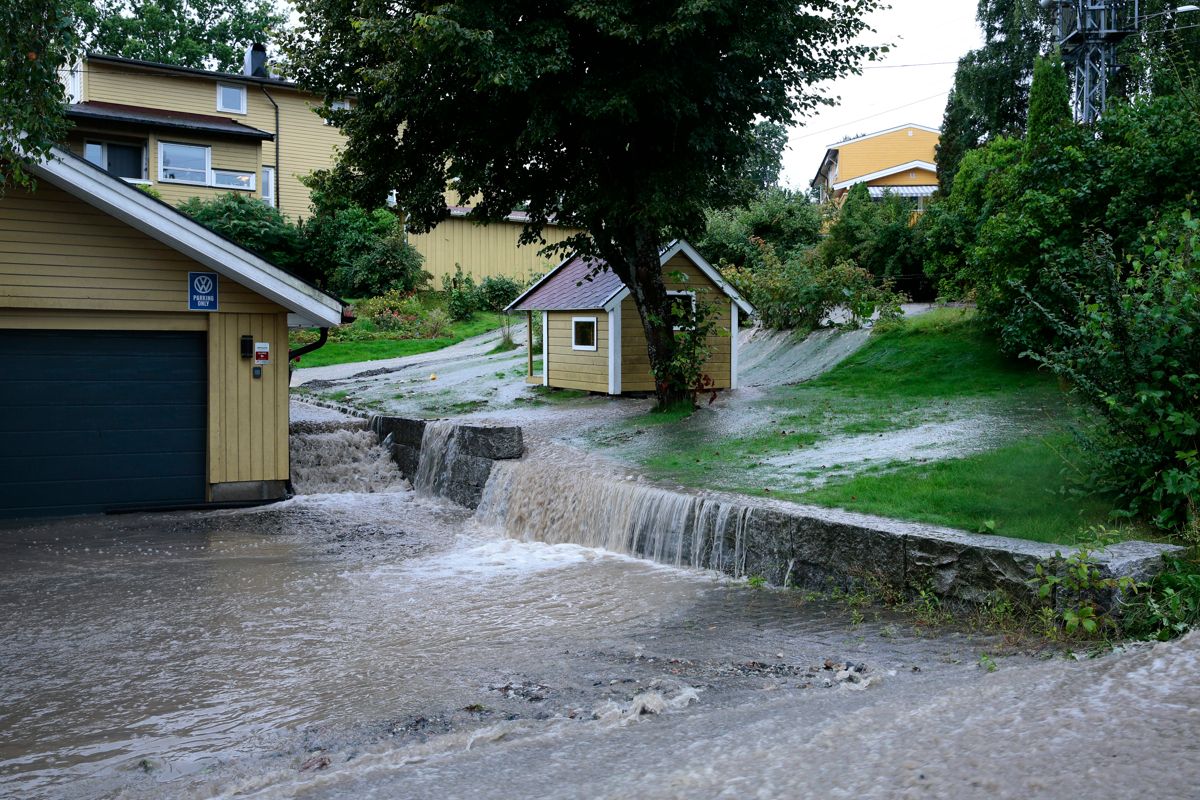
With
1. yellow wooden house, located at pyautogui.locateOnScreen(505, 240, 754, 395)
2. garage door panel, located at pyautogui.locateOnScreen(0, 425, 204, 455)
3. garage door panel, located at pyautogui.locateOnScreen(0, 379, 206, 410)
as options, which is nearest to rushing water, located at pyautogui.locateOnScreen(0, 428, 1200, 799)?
garage door panel, located at pyautogui.locateOnScreen(0, 425, 204, 455)

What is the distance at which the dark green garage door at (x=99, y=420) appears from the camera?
13.4 m

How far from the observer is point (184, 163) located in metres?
35.7

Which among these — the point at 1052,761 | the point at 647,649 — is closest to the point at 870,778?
the point at 1052,761

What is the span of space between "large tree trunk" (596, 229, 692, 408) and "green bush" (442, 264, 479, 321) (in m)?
18.2

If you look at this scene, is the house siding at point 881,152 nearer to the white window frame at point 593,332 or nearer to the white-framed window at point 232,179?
the white-framed window at point 232,179

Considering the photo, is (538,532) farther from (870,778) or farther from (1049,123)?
(1049,123)

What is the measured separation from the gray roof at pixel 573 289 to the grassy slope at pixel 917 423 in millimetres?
4264

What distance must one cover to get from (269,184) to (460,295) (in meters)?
8.87

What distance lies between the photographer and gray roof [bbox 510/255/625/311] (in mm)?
21438

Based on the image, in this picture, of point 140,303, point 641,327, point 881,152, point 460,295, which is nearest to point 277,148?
point 460,295

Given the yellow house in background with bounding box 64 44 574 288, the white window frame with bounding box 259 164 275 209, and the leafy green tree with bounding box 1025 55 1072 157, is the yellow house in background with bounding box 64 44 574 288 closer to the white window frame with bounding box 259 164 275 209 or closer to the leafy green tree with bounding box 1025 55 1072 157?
the white window frame with bounding box 259 164 275 209

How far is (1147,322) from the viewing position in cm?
787

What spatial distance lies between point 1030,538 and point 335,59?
14.2 meters

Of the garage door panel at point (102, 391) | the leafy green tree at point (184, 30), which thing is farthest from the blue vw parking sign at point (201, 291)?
the leafy green tree at point (184, 30)
